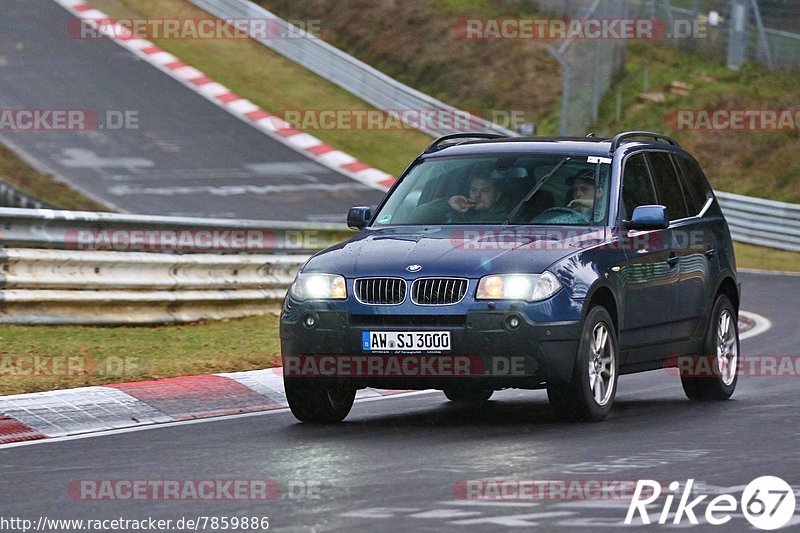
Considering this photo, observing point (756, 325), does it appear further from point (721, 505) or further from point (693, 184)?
point (721, 505)

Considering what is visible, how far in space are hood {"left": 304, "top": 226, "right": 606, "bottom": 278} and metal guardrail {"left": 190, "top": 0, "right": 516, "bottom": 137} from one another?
21470mm

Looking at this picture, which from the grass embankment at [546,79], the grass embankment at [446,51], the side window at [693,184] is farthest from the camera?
the grass embankment at [446,51]

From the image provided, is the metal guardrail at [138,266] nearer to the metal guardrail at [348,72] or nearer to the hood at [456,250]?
the hood at [456,250]

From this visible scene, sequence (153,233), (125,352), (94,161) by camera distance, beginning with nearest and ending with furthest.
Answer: (125,352) → (153,233) → (94,161)

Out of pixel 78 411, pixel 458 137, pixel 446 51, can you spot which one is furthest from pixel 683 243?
pixel 446 51

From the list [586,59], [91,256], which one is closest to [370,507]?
[91,256]

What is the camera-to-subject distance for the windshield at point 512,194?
1012 centimetres

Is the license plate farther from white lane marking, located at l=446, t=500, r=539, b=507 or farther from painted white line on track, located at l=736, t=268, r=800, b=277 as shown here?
painted white line on track, located at l=736, t=268, r=800, b=277

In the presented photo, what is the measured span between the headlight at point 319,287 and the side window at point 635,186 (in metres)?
2.03

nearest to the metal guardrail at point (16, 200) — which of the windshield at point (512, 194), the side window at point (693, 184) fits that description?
the windshield at point (512, 194)

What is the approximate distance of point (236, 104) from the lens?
105ft

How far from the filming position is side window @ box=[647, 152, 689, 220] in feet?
36.5

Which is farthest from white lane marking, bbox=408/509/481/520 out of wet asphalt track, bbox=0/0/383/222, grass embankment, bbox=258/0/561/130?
grass embankment, bbox=258/0/561/130

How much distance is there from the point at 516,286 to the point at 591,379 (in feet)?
2.68
